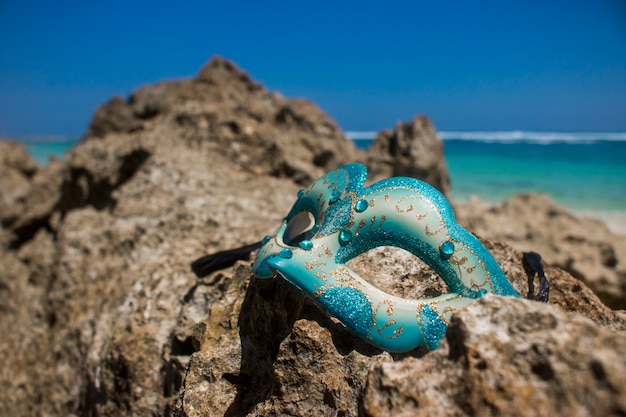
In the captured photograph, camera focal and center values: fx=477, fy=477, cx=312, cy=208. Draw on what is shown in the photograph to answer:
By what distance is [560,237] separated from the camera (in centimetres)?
569

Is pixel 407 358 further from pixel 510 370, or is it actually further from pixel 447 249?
pixel 447 249

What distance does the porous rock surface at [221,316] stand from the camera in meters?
0.95

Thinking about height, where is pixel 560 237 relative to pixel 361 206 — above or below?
below

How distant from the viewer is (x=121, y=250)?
8.46ft

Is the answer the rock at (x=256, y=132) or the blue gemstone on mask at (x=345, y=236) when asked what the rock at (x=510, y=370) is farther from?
the rock at (x=256, y=132)

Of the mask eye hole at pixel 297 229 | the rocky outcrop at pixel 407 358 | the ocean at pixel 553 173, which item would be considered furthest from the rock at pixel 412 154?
the ocean at pixel 553 173

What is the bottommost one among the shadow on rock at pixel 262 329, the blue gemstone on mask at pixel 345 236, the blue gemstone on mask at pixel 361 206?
the shadow on rock at pixel 262 329

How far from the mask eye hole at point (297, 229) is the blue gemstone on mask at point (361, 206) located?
0.26 m

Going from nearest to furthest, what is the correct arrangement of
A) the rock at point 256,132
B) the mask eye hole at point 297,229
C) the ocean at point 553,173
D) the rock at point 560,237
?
1. the mask eye hole at point 297,229
2. the rock at point 256,132
3. the rock at point 560,237
4. the ocean at point 553,173

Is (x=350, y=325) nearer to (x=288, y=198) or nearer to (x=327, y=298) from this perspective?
(x=327, y=298)

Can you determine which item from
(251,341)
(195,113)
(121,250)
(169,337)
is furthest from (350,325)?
(195,113)

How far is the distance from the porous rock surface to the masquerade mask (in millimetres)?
103

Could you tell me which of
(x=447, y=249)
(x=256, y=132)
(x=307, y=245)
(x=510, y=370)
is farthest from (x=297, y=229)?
(x=256, y=132)

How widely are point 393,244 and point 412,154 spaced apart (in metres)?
3.83
